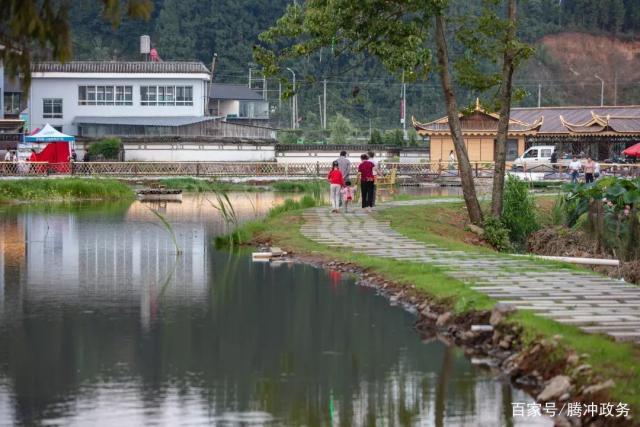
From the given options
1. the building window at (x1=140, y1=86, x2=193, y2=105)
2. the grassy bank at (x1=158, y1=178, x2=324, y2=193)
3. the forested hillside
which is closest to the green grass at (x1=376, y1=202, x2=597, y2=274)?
the grassy bank at (x1=158, y1=178, x2=324, y2=193)

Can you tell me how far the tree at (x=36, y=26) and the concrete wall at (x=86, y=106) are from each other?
6532cm

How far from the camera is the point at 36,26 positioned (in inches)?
363

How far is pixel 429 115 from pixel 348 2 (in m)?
80.5

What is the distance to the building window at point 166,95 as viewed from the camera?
74.9 m

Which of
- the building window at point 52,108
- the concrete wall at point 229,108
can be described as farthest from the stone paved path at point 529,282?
the concrete wall at point 229,108

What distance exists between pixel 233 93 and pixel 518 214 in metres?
66.4

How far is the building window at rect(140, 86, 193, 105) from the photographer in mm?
74938

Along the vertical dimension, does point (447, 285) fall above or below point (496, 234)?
above

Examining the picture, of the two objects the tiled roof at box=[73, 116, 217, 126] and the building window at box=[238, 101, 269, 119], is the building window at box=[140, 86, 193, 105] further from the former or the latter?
the building window at box=[238, 101, 269, 119]

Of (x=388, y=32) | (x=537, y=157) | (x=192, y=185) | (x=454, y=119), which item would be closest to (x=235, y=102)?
(x=537, y=157)

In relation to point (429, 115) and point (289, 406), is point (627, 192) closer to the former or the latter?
point (289, 406)

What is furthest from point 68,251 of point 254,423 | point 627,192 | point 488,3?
point 254,423

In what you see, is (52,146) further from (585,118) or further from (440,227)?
(440,227)

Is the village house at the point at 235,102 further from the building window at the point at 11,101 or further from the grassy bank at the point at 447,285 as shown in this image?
the grassy bank at the point at 447,285
